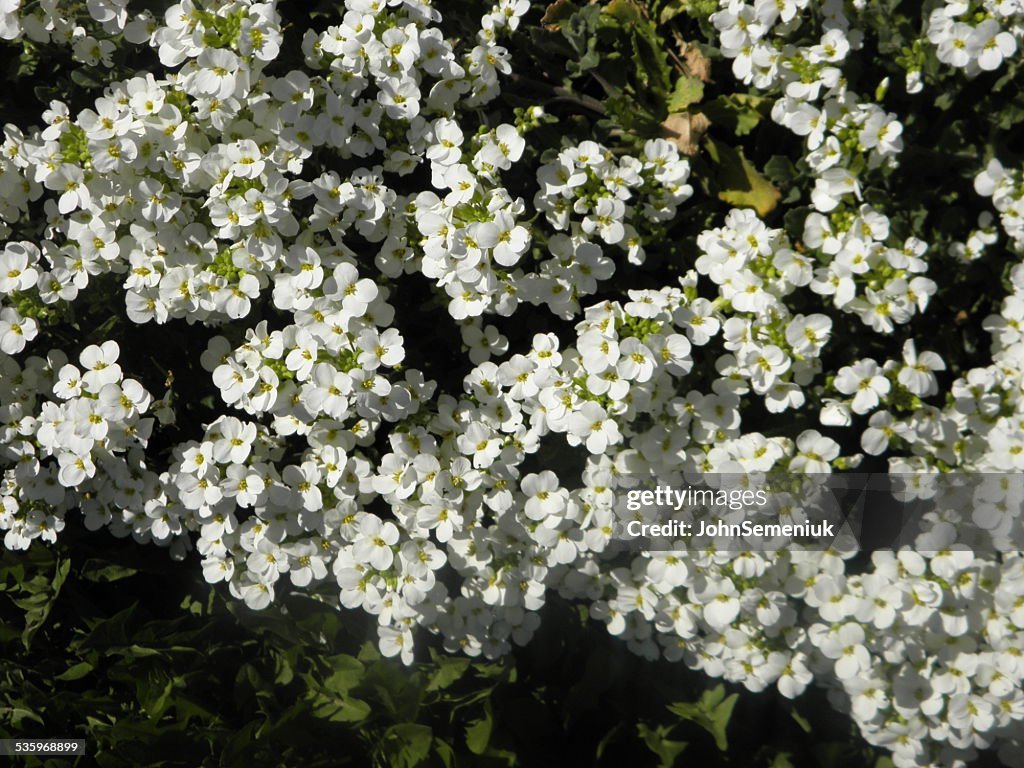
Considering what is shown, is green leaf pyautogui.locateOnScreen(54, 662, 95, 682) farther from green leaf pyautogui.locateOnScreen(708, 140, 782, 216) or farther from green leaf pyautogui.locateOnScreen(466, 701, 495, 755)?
green leaf pyautogui.locateOnScreen(708, 140, 782, 216)

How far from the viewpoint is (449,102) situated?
320 cm

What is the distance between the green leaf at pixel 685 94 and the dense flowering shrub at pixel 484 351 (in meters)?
0.31

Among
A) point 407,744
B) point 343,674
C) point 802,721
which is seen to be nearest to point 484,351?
point 343,674

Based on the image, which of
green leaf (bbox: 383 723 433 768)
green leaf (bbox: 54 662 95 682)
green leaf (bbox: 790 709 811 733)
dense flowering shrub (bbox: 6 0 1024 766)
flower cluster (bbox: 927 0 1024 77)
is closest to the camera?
dense flowering shrub (bbox: 6 0 1024 766)

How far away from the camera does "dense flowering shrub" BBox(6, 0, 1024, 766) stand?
116 inches

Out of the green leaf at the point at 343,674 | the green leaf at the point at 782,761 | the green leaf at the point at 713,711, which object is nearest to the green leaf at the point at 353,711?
the green leaf at the point at 343,674

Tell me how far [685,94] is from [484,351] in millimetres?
1383

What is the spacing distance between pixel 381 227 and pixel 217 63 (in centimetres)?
75

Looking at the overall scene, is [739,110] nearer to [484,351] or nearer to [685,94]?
[685,94]

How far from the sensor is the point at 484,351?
334 cm

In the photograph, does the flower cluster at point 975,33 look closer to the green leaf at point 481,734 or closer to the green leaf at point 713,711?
the green leaf at point 713,711

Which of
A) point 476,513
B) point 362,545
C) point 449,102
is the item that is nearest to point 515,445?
point 476,513

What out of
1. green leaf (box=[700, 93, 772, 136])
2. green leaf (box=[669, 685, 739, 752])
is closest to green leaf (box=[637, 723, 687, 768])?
green leaf (box=[669, 685, 739, 752])

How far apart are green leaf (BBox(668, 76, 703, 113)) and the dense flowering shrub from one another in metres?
0.31
